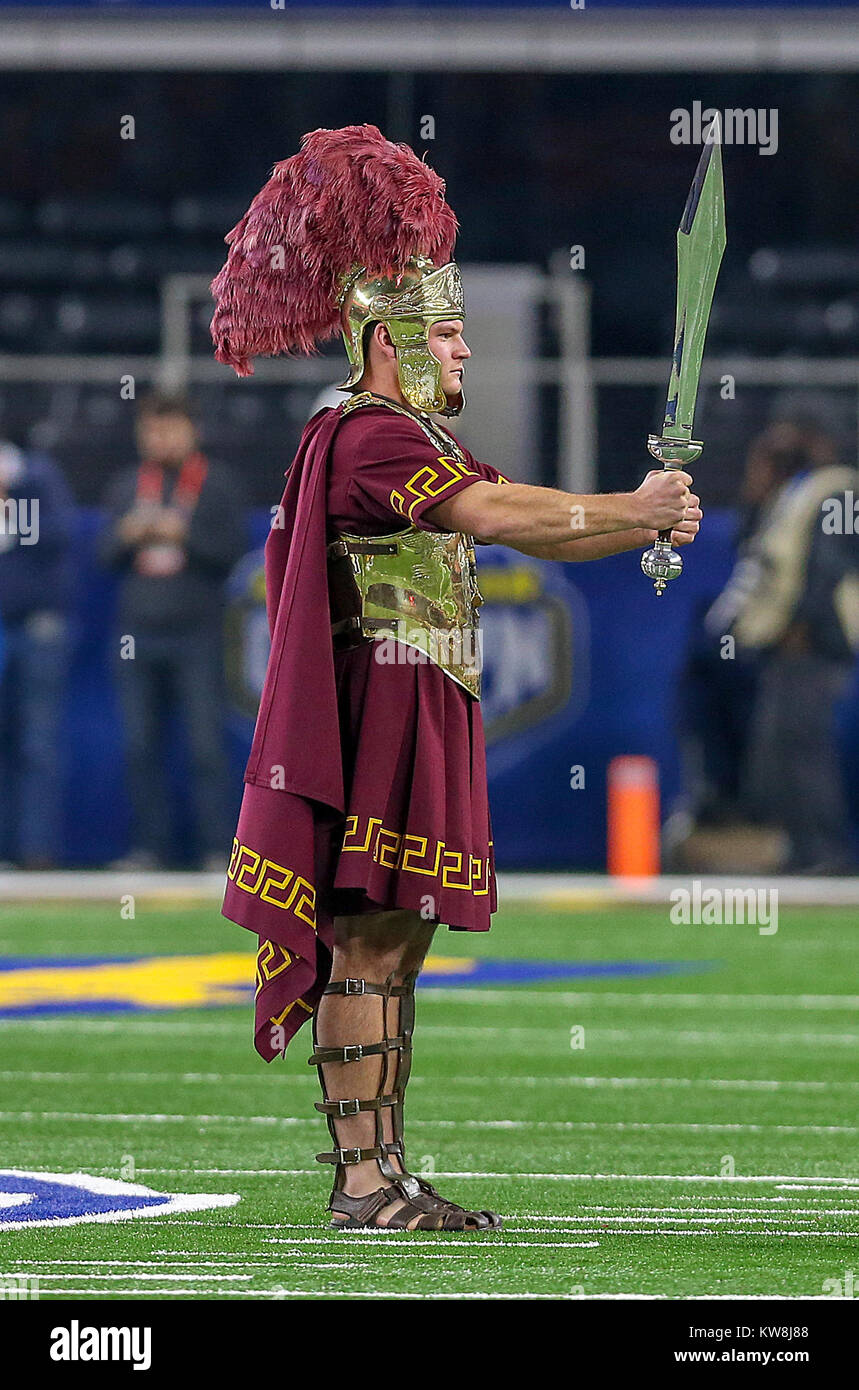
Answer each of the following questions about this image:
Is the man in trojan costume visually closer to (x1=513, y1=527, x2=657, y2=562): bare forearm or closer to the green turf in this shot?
(x1=513, y1=527, x2=657, y2=562): bare forearm

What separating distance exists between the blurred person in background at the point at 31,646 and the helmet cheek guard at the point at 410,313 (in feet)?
29.0

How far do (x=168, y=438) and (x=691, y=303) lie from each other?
942 cm

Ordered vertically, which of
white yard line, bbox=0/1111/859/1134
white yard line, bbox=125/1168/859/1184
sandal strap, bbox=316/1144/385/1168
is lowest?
white yard line, bbox=125/1168/859/1184

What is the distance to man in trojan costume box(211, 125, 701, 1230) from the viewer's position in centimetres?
573

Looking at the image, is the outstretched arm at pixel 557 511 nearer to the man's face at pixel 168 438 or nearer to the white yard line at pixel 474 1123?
the white yard line at pixel 474 1123

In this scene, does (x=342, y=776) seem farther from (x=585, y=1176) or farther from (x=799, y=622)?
(x=799, y=622)

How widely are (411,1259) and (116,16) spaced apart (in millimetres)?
14634

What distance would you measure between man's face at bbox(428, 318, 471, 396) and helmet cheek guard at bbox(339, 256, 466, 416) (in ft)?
0.03

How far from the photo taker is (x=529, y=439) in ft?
49.2

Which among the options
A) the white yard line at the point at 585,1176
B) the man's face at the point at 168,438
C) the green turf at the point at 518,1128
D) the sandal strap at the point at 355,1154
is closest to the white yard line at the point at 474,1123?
the green turf at the point at 518,1128

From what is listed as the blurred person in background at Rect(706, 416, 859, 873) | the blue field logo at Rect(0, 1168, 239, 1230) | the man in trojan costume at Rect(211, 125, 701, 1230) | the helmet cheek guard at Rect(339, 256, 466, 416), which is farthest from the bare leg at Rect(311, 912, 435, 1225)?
the blurred person in background at Rect(706, 416, 859, 873)

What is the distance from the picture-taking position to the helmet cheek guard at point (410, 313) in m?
5.97

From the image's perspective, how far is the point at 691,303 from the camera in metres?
5.48
